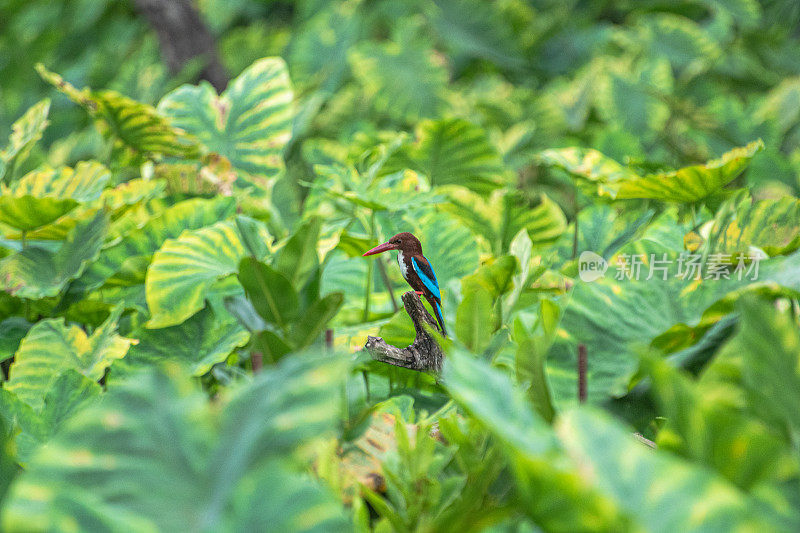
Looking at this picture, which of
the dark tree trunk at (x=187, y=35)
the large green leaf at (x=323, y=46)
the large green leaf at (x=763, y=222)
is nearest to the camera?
the large green leaf at (x=763, y=222)

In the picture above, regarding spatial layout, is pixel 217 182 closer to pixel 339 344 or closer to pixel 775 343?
pixel 339 344

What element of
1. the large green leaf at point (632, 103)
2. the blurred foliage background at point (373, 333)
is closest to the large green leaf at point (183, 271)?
the blurred foliage background at point (373, 333)

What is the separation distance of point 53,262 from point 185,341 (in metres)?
0.19

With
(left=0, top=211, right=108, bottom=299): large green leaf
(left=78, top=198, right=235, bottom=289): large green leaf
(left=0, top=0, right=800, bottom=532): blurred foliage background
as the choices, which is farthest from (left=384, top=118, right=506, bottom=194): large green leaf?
(left=0, top=211, right=108, bottom=299): large green leaf

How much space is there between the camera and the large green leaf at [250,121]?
2.89 feet

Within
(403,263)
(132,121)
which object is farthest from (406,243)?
(132,121)

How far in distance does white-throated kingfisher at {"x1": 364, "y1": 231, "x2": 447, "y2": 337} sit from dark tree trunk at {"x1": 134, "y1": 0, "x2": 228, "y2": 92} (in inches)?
74.9

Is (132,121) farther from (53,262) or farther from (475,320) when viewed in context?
(475,320)

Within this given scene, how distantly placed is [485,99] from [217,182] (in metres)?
1.09

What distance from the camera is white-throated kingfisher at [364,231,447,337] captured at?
48 centimetres

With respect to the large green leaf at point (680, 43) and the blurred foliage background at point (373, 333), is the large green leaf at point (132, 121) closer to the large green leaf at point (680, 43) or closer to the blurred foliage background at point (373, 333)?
the blurred foliage background at point (373, 333)

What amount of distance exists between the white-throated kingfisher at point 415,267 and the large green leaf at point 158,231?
0.98 feet

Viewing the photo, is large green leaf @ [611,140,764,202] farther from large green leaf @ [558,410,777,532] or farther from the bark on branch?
large green leaf @ [558,410,777,532]

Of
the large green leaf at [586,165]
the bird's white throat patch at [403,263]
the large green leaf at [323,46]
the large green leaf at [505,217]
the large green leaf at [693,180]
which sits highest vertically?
the bird's white throat patch at [403,263]
